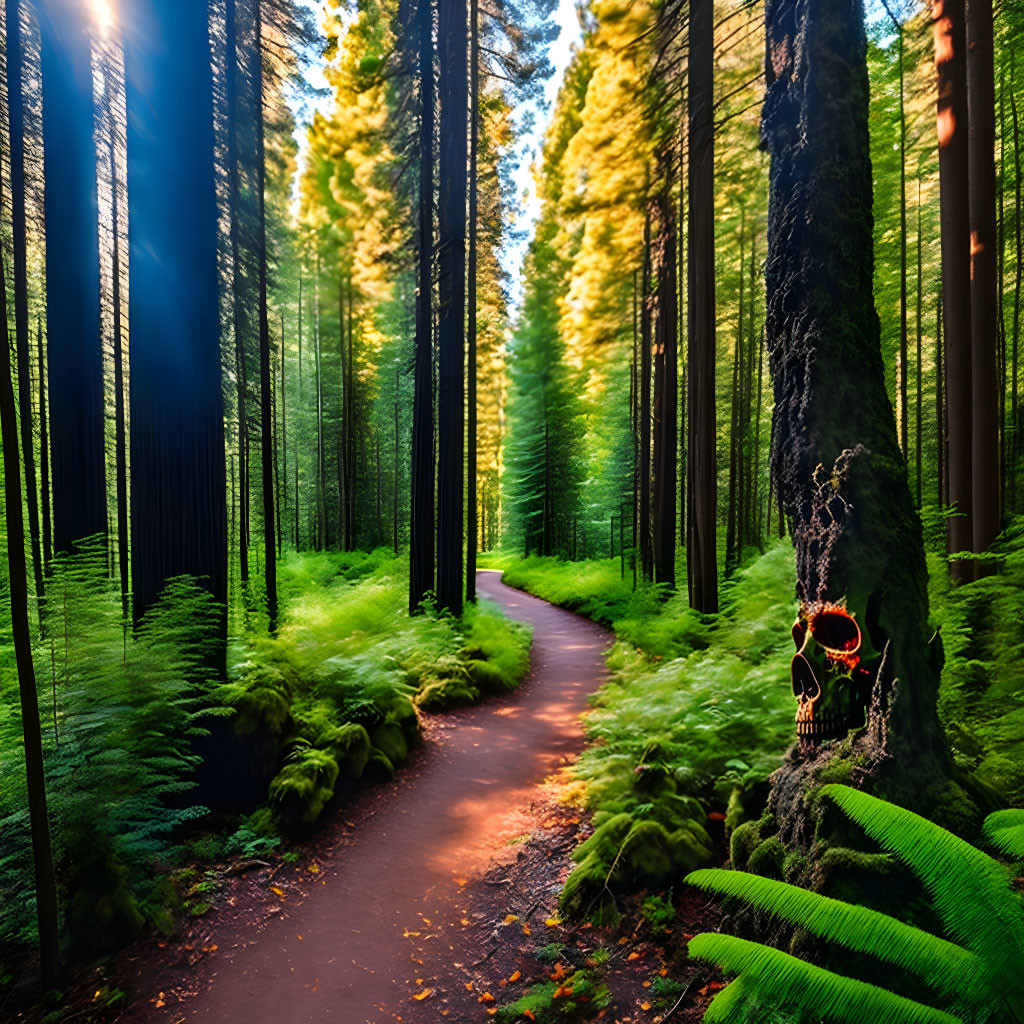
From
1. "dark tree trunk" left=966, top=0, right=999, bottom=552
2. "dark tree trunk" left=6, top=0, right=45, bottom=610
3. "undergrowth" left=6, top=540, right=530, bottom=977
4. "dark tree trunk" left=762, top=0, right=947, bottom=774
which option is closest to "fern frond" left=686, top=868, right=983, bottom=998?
"dark tree trunk" left=762, top=0, right=947, bottom=774

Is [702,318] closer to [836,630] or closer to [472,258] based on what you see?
[472,258]

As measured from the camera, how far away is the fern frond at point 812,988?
4.50ft

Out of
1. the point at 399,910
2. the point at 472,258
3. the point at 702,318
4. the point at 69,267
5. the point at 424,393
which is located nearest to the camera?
the point at 399,910

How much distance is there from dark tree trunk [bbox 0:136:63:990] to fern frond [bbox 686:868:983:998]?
354cm

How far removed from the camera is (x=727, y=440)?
934 inches

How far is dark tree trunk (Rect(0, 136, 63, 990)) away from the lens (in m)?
2.97

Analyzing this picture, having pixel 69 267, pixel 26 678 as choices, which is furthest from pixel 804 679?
pixel 69 267

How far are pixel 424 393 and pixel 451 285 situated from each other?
6.85ft

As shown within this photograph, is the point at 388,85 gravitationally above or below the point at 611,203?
above

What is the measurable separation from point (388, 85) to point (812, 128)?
12.4 m

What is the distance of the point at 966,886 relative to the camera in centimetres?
144

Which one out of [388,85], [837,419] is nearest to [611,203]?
[388,85]

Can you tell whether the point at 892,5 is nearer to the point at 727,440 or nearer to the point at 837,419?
the point at 837,419

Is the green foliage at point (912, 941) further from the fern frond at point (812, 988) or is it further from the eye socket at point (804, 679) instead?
the eye socket at point (804, 679)
